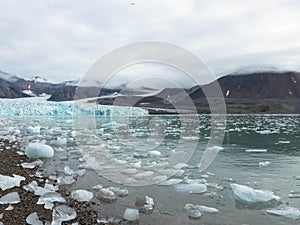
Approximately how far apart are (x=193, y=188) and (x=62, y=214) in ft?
8.32

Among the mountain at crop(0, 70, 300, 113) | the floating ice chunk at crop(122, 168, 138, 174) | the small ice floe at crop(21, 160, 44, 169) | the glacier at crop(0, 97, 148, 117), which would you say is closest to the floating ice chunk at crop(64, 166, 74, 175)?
the small ice floe at crop(21, 160, 44, 169)

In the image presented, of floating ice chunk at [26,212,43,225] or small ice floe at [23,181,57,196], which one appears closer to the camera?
floating ice chunk at [26,212,43,225]

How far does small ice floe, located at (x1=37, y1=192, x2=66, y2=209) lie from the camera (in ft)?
14.6

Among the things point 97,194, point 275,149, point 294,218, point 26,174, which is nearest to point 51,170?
point 26,174

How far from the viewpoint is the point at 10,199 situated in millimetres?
4445

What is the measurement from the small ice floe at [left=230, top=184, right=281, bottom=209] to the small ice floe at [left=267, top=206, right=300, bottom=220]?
181 mm

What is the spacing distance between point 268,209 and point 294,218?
443 millimetres

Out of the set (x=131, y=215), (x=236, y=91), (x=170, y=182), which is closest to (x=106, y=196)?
(x=131, y=215)

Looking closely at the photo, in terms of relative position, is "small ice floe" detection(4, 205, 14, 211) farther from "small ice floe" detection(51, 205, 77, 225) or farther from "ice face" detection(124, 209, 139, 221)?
"ice face" detection(124, 209, 139, 221)

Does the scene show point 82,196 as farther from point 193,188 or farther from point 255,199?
point 255,199

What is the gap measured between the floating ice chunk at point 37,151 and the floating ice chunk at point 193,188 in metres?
4.81

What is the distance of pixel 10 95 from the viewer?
162625 mm

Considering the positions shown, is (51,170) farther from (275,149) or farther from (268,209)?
(275,149)

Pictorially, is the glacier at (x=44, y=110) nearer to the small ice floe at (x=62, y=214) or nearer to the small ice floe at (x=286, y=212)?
the small ice floe at (x=62, y=214)
